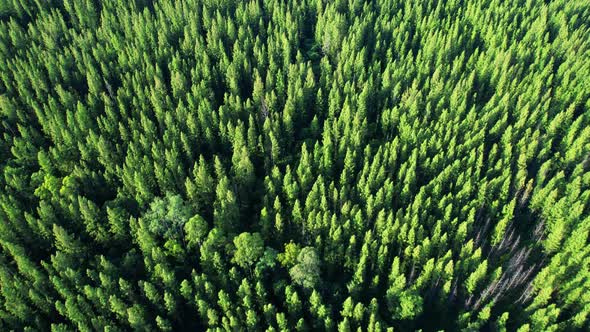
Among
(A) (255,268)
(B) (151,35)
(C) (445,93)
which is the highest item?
(B) (151,35)

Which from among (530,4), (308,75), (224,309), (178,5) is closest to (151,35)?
(178,5)

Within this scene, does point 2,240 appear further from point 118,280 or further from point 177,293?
point 177,293

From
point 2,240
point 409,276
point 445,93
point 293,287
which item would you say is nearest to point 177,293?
point 293,287

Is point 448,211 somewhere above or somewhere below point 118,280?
above

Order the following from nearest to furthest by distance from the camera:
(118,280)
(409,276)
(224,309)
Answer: (224,309) < (118,280) < (409,276)

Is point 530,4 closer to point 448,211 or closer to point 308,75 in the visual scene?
point 308,75

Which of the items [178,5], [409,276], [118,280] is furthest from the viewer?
[178,5]

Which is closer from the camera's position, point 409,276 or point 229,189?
point 409,276
